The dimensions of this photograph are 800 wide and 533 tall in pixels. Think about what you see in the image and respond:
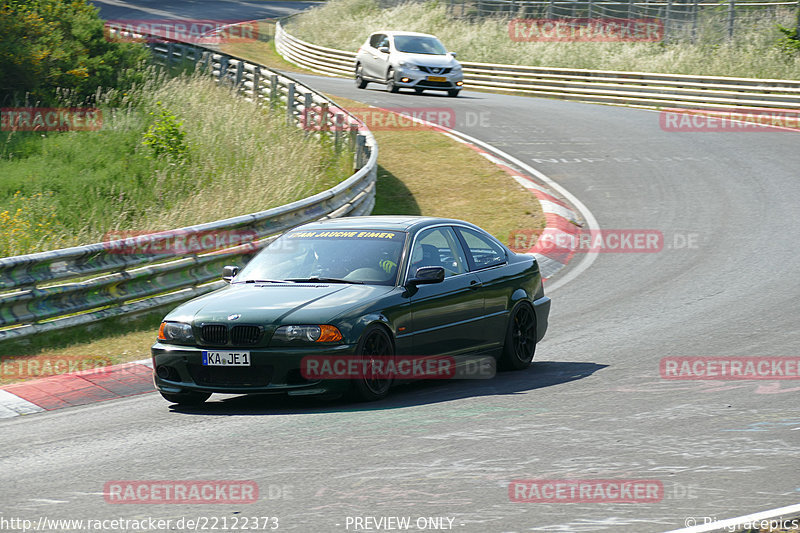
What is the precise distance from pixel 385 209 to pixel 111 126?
6.89m

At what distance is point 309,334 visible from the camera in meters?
7.76

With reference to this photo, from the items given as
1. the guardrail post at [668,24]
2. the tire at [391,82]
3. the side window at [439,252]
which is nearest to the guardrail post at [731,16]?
the guardrail post at [668,24]

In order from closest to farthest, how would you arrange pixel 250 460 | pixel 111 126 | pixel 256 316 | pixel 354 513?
pixel 354 513 < pixel 250 460 < pixel 256 316 < pixel 111 126

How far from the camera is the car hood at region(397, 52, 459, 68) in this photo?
102 feet

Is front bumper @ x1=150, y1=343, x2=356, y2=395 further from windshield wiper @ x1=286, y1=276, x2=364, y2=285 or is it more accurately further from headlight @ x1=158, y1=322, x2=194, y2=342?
windshield wiper @ x1=286, y1=276, x2=364, y2=285

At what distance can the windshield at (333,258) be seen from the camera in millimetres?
8703

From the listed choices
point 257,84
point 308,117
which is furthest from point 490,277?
point 257,84

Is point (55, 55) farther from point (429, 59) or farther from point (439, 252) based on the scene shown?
point (439, 252)

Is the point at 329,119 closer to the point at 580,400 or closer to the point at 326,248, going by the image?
the point at 326,248

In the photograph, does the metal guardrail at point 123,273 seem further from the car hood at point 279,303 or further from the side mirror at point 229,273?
the car hood at point 279,303

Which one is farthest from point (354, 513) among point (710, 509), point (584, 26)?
point (584, 26)

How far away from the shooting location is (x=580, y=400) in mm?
8109

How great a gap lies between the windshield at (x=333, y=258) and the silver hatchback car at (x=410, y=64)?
22.4 metres

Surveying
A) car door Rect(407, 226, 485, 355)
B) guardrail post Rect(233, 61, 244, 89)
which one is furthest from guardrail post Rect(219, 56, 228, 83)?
car door Rect(407, 226, 485, 355)
